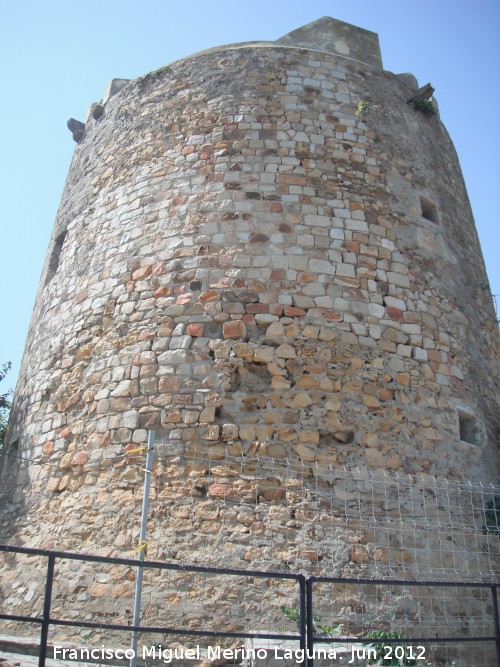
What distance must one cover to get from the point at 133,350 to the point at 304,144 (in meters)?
2.86

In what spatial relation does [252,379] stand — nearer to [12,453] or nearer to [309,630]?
[309,630]

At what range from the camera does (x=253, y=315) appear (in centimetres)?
643

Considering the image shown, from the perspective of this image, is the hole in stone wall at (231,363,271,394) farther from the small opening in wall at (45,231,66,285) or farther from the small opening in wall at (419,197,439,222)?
the small opening in wall at (45,231,66,285)

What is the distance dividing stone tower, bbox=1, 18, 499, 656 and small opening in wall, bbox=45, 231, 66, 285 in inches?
7.4

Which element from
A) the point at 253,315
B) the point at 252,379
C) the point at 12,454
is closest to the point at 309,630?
the point at 252,379

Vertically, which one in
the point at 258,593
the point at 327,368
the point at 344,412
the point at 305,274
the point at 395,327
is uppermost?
the point at 305,274

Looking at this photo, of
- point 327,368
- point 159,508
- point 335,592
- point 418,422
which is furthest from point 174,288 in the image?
point 335,592

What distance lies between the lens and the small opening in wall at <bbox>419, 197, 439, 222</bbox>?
313 inches

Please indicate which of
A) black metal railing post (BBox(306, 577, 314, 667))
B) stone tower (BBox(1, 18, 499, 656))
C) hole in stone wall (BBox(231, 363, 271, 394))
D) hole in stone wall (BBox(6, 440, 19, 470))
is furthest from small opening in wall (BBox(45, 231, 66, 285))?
black metal railing post (BBox(306, 577, 314, 667))

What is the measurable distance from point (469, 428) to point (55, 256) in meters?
5.37

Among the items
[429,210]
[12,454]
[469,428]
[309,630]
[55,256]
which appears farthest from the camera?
[55,256]

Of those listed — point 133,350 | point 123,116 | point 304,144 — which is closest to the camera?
point 133,350

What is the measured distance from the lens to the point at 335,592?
17.9ft

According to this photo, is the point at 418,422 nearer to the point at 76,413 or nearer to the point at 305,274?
the point at 305,274
